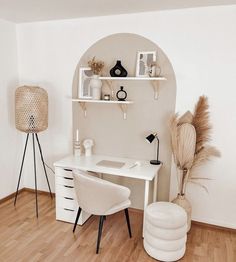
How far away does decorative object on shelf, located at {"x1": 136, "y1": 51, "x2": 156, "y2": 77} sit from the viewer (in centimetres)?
279

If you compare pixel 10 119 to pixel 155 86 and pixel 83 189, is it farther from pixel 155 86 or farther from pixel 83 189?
pixel 155 86

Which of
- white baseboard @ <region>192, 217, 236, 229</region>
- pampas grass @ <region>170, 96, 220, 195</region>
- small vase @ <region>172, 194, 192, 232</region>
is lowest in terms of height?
white baseboard @ <region>192, 217, 236, 229</region>

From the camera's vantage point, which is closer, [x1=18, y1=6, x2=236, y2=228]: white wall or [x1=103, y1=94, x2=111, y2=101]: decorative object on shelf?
[x1=18, y1=6, x2=236, y2=228]: white wall

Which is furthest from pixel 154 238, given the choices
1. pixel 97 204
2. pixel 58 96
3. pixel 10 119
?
pixel 10 119

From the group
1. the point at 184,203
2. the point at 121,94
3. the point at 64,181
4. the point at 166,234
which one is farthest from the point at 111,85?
the point at 166,234

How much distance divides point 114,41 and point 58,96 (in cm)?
104

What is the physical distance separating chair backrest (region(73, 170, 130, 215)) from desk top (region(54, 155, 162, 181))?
0.85ft

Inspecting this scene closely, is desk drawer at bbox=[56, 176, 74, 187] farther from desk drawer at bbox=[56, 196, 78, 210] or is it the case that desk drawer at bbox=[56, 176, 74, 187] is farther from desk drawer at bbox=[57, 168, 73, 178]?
desk drawer at bbox=[56, 196, 78, 210]

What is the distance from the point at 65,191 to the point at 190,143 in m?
1.48

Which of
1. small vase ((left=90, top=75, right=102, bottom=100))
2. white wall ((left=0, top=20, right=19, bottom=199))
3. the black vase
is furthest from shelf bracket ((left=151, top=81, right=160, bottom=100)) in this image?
white wall ((left=0, top=20, right=19, bottom=199))

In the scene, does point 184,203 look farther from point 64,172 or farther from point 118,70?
point 118,70

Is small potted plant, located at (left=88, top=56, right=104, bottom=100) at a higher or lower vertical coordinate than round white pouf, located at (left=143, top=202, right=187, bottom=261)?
higher

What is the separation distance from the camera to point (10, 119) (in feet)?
11.0

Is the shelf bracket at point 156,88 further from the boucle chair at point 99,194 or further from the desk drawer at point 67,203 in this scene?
the desk drawer at point 67,203
